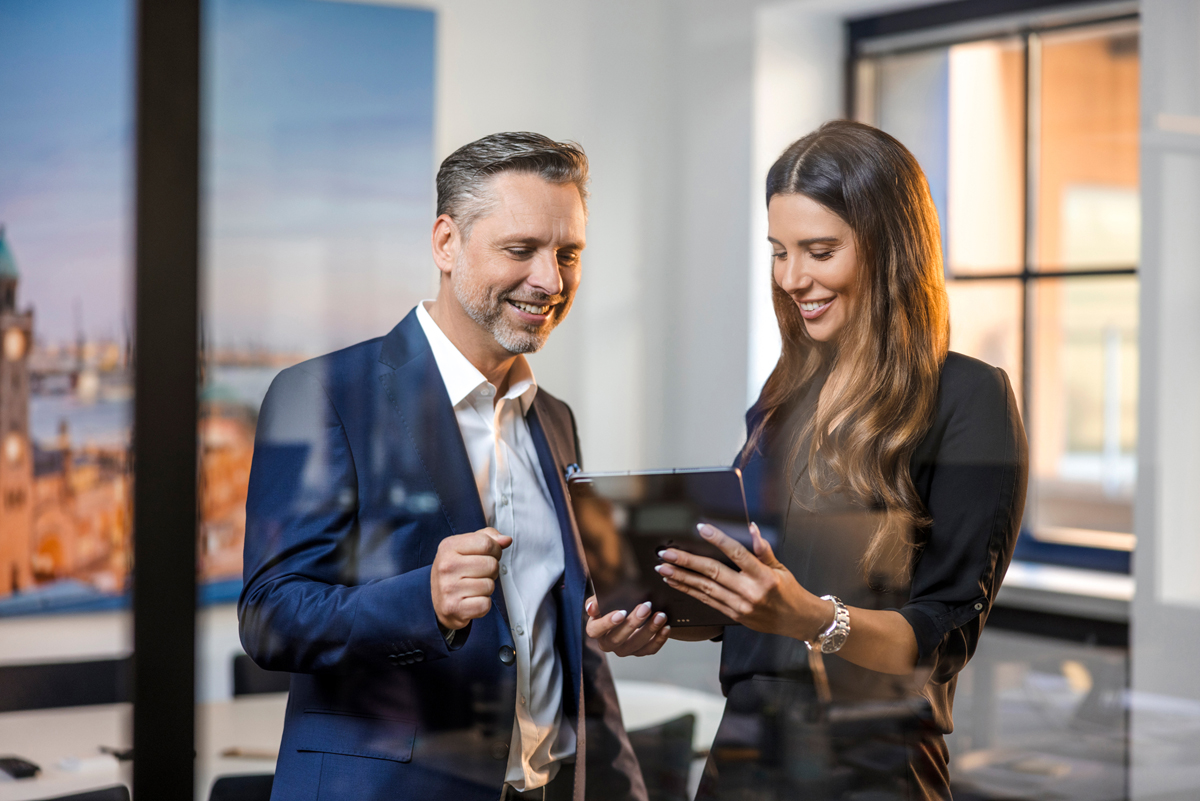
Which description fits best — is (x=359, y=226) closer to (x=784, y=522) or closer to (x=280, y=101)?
(x=280, y=101)

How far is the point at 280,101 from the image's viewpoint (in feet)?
5.41

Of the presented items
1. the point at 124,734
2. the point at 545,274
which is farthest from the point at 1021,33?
the point at 124,734

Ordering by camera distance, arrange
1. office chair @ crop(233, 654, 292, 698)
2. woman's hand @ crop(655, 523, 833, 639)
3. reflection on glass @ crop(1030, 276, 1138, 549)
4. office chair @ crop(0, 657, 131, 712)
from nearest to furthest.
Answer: woman's hand @ crop(655, 523, 833, 639)
office chair @ crop(233, 654, 292, 698)
office chair @ crop(0, 657, 131, 712)
reflection on glass @ crop(1030, 276, 1138, 549)

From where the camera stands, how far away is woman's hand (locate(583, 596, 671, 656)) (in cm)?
158

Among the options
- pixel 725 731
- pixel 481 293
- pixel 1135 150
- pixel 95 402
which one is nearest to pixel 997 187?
pixel 1135 150

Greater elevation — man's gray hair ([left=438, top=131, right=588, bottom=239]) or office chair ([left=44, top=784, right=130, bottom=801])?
man's gray hair ([left=438, top=131, right=588, bottom=239])

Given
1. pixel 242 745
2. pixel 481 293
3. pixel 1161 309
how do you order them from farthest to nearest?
pixel 1161 309, pixel 242 745, pixel 481 293

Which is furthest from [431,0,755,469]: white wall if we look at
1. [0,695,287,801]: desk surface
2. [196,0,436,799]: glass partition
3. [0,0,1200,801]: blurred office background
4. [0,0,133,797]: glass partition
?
[0,695,287,801]: desk surface

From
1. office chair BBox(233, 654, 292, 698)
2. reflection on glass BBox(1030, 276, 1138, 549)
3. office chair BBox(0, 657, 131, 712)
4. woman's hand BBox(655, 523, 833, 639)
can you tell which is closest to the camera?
woman's hand BBox(655, 523, 833, 639)

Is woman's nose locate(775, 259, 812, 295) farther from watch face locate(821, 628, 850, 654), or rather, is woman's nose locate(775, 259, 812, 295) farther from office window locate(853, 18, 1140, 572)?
watch face locate(821, 628, 850, 654)

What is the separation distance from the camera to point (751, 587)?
155 cm

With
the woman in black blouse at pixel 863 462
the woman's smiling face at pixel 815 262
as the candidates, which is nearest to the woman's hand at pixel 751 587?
the woman in black blouse at pixel 863 462

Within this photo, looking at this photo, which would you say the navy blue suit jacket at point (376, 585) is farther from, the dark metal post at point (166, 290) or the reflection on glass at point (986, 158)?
the reflection on glass at point (986, 158)

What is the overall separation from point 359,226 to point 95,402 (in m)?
0.51
